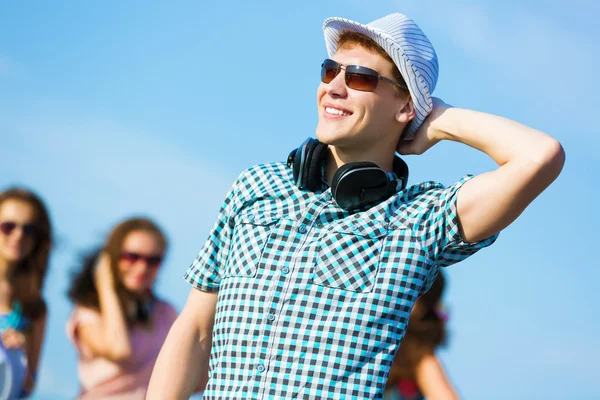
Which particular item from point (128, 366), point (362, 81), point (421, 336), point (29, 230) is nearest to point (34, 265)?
point (29, 230)

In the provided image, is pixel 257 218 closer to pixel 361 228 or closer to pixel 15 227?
pixel 361 228

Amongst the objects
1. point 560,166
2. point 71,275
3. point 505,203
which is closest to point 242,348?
point 505,203

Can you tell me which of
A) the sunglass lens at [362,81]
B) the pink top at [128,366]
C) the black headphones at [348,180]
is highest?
the sunglass lens at [362,81]

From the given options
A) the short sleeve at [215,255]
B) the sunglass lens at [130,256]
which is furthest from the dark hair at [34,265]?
the short sleeve at [215,255]

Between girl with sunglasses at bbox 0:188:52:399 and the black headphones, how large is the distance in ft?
15.3

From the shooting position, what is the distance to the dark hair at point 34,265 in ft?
23.4

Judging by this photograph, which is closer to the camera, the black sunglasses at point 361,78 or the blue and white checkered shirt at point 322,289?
the blue and white checkered shirt at point 322,289

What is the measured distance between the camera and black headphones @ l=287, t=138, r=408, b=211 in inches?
105

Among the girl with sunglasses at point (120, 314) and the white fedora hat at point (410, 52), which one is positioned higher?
the white fedora hat at point (410, 52)

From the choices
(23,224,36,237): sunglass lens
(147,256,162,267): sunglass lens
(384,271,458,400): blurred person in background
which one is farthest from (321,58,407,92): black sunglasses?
(23,224,36,237): sunglass lens

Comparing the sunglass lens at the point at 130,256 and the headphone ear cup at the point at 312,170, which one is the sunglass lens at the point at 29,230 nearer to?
the sunglass lens at the point at 130,256

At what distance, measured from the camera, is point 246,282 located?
2596 mm

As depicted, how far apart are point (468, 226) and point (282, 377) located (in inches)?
26.9

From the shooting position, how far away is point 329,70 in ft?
9.59
